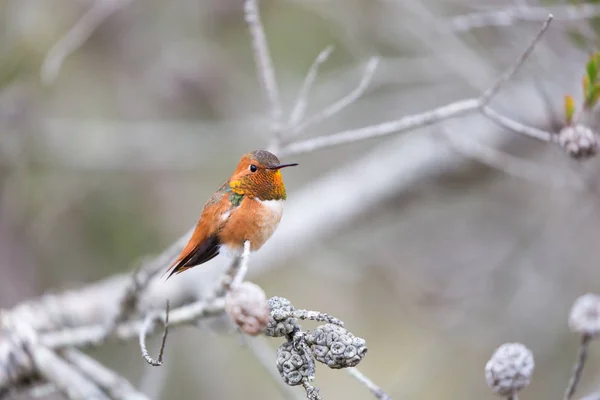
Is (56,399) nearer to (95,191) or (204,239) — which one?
(95,191)

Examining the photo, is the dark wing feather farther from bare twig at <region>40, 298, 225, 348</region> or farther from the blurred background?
the blurred background

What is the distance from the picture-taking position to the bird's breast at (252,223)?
2.21 ft

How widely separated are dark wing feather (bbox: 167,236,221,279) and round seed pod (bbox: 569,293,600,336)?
359 mm

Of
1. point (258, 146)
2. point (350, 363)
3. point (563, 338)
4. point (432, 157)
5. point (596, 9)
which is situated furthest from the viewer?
point (258, 146)

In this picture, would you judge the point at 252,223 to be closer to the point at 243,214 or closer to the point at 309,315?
the point at 243,214

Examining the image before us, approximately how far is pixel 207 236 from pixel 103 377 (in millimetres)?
1045

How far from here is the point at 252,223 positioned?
0.68 m

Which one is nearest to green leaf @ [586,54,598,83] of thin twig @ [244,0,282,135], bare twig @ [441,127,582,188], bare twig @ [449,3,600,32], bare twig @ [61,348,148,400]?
bare twig @ [441,127,582,188]

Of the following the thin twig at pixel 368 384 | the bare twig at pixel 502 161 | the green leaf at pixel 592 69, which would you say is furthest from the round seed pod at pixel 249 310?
the bare twig at pixel 502 161

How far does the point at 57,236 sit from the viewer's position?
344 cm

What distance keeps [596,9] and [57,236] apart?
2.80 m

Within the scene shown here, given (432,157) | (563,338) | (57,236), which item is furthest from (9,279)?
(563,338)

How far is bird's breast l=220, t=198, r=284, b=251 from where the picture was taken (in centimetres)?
67

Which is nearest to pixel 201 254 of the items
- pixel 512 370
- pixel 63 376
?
pixel 512 370
